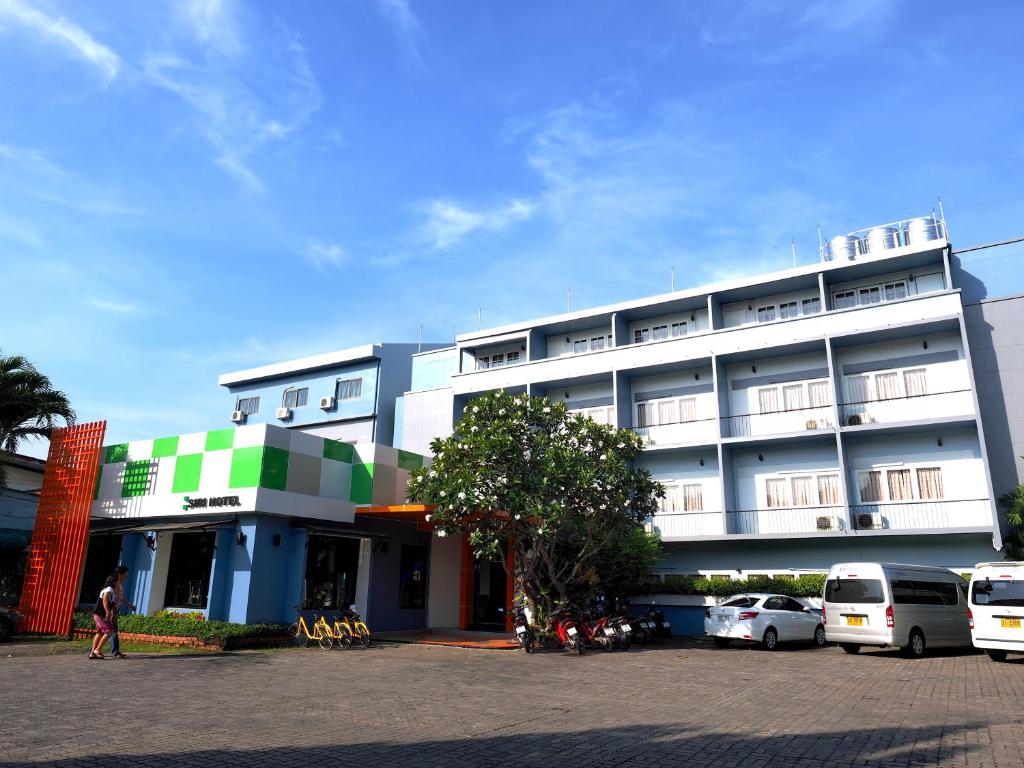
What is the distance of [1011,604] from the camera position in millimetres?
14523

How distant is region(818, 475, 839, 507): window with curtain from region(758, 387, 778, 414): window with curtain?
9.44 feet

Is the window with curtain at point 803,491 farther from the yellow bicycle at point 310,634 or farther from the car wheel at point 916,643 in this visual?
the yellow bicycle at point 310,634

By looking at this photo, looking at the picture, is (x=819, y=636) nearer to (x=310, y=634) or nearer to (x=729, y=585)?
(x=729, y=585)

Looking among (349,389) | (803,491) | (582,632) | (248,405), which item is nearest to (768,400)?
(803,491)

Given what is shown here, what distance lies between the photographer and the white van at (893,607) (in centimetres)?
1561

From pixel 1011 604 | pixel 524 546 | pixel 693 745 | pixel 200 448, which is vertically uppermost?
pixel 200 448

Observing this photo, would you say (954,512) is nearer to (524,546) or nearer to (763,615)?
(763,615)

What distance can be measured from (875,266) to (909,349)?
2983mm

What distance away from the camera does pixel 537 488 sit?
17172 millimetres

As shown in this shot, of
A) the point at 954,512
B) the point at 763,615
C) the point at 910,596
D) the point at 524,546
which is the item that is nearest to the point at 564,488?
the point at 524,546

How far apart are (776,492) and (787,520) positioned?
1.23 metres

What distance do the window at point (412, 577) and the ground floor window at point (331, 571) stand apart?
5.58 ft

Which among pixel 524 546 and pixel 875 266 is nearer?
pixel 524 546

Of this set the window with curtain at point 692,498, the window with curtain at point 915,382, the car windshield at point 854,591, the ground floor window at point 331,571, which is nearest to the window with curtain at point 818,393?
the window with curtain at point 915,382
